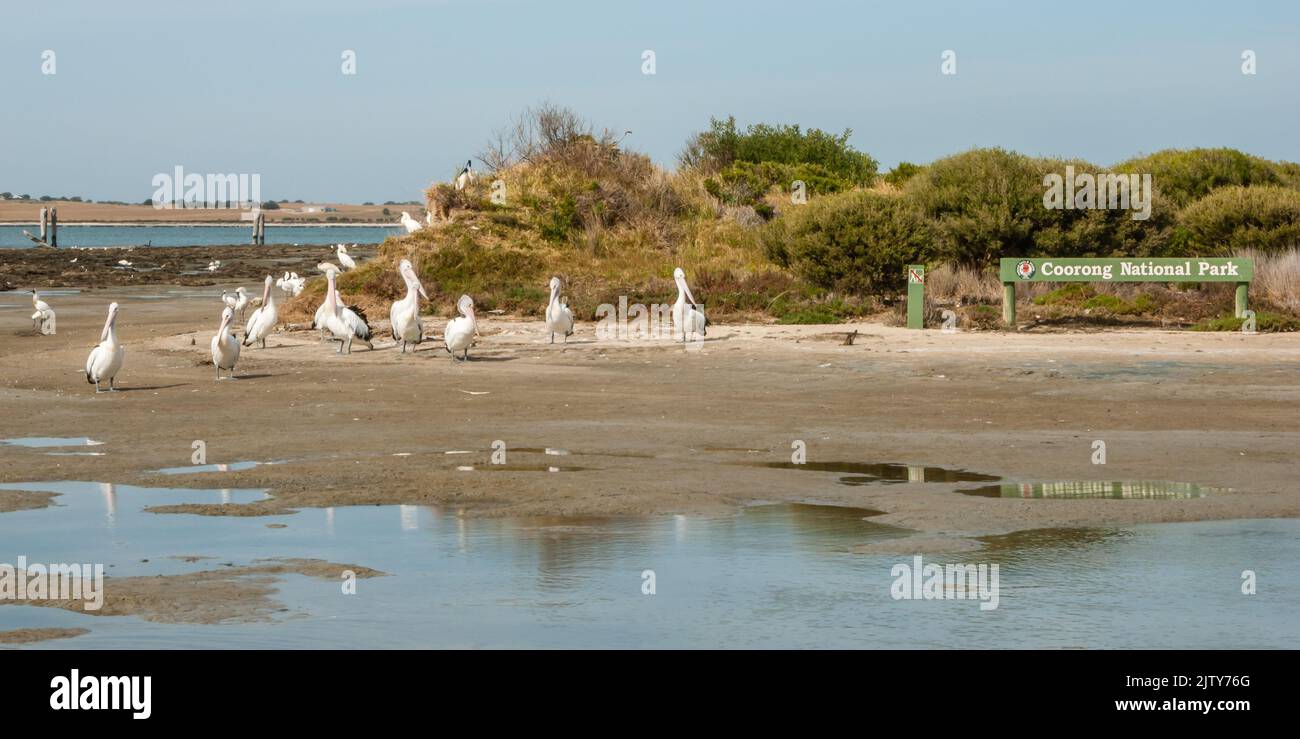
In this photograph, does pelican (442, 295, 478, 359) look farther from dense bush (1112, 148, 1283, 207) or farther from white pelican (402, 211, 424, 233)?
dense bush (1112, 148, 1283, 207)

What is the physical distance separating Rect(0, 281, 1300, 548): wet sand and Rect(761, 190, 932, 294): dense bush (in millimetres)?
2396

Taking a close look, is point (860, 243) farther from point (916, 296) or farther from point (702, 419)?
point (702, 419)

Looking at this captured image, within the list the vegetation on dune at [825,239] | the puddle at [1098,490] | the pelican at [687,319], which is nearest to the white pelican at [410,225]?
the vegetation on dune at [825,239]

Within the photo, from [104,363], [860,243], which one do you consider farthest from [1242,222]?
[104,363]

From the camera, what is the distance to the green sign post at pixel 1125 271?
24.6 metres

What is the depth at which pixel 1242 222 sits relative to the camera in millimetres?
30078

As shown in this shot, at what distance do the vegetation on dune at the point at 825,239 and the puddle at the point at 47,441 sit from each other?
13792mm

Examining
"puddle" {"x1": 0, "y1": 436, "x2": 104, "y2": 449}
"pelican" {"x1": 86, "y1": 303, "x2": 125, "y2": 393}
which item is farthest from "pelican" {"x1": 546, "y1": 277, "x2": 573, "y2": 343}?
"puddle" {"x1": 0, "y1": 436, "x2": 104, "y2": 449}

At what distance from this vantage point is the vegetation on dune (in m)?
27.6

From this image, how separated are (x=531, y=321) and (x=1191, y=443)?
50.0 ft

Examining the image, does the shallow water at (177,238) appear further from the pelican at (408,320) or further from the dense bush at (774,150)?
the pelican at (408,320)

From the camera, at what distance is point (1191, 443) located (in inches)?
559
